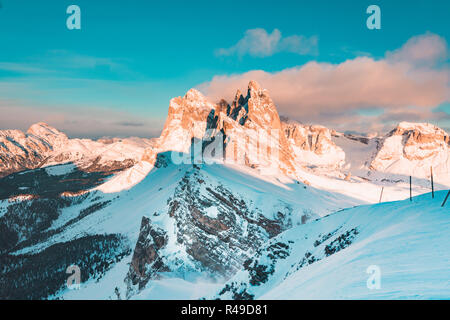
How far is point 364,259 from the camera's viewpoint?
19688 mm

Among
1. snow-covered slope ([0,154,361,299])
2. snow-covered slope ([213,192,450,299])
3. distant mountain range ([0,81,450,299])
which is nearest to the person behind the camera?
snow-covered slope ([213,192,450,299])

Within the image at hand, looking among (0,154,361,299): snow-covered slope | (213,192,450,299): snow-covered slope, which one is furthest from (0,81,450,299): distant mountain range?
(0,154,361,299): snow-covered slope

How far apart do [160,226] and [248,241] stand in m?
31.5

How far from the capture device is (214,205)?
101m

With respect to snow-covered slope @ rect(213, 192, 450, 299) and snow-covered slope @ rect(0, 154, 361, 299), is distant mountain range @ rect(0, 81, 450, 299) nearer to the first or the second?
snow-covered slope @ rect(213, 192, 450, 299)

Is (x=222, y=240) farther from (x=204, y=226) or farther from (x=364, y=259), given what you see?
(x=364, y=259)

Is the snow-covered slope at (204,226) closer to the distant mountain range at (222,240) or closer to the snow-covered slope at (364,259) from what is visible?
the distant mountain range at (222,240)

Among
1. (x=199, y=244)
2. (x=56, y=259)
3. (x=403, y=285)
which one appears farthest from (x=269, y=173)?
(x=403, y=285)

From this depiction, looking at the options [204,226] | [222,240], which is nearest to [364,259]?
[222,240]

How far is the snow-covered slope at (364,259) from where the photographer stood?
13.2 meters

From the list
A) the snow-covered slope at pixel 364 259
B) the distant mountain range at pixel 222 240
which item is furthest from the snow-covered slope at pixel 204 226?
the snow-covered slope at pixel 364 259

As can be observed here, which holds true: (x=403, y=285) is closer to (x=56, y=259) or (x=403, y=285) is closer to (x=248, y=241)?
(x=248, y=241)

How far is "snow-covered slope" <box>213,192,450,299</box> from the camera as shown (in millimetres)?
13211
